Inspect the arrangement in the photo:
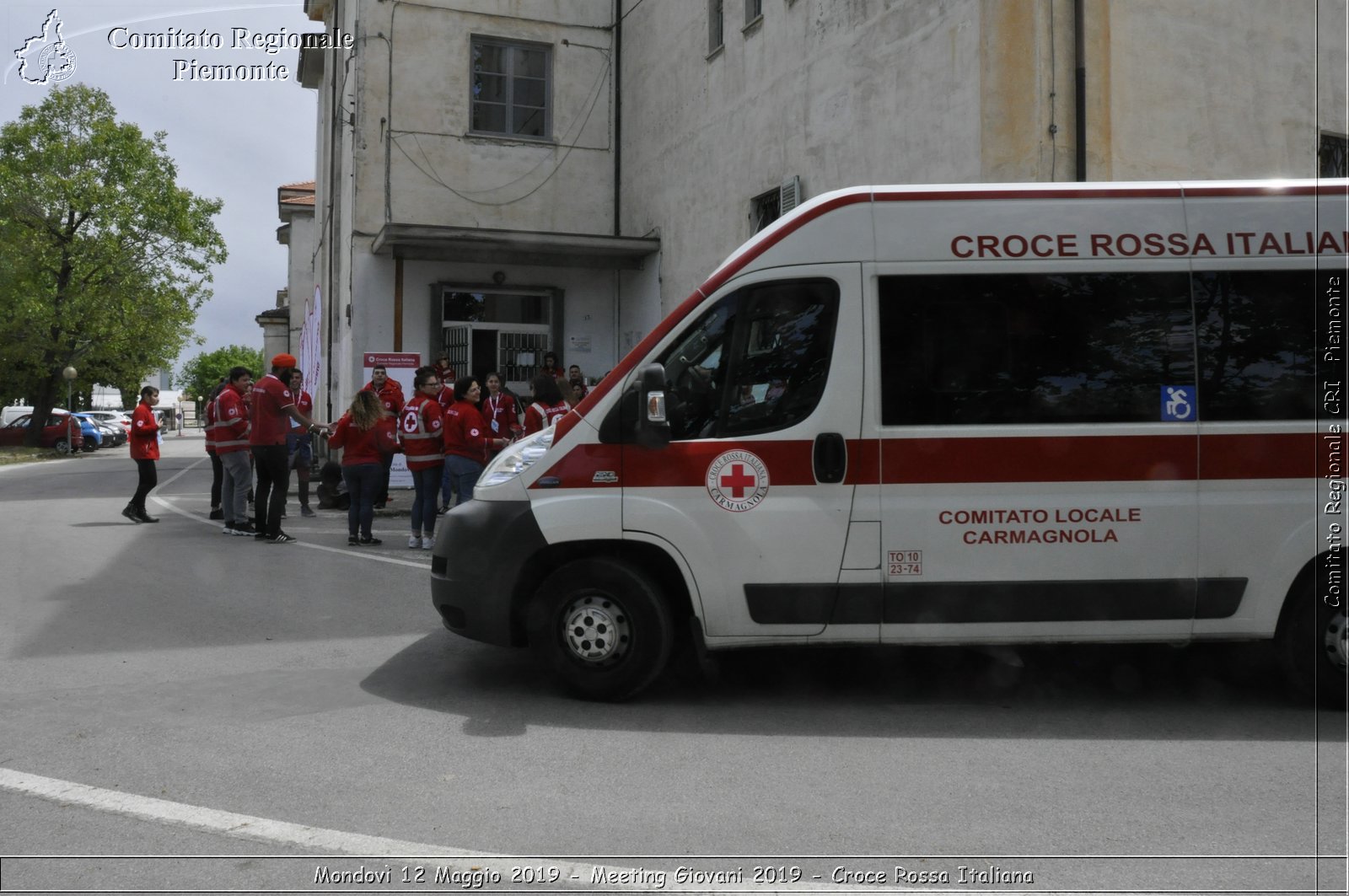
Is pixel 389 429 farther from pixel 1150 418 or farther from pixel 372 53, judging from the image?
pixel 372 53

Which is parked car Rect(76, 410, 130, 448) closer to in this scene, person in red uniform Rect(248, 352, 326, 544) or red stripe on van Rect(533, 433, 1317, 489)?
person in red uniform Rect(248, 352, 326, 544)

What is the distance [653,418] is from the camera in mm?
5672

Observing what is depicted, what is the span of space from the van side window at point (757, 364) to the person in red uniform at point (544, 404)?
19.7 ft

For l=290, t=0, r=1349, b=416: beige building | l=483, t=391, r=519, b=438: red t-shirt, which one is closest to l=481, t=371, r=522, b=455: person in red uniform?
l=483, t=391, r=519, b=438: red t-shirt

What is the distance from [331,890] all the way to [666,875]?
1024mm

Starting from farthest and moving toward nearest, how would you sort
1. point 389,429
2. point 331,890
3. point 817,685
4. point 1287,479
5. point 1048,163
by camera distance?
point 389,429, point 1048,163, point 817,685, point 1287,479, point 331,890

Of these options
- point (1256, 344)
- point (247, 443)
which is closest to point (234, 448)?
point (247, 443)

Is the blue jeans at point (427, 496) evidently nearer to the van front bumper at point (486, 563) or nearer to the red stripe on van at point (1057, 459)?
the van front bumper at point (486, 563)

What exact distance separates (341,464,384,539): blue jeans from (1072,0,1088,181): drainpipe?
7530mm

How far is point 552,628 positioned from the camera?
18.9ft

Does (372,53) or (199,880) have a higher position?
(372,53)

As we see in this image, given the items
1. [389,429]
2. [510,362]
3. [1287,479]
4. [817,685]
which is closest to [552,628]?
[817,685]

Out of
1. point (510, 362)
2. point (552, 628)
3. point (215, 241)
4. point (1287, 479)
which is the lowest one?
point (552, 628)

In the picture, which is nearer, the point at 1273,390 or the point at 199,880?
the point at 199,880
